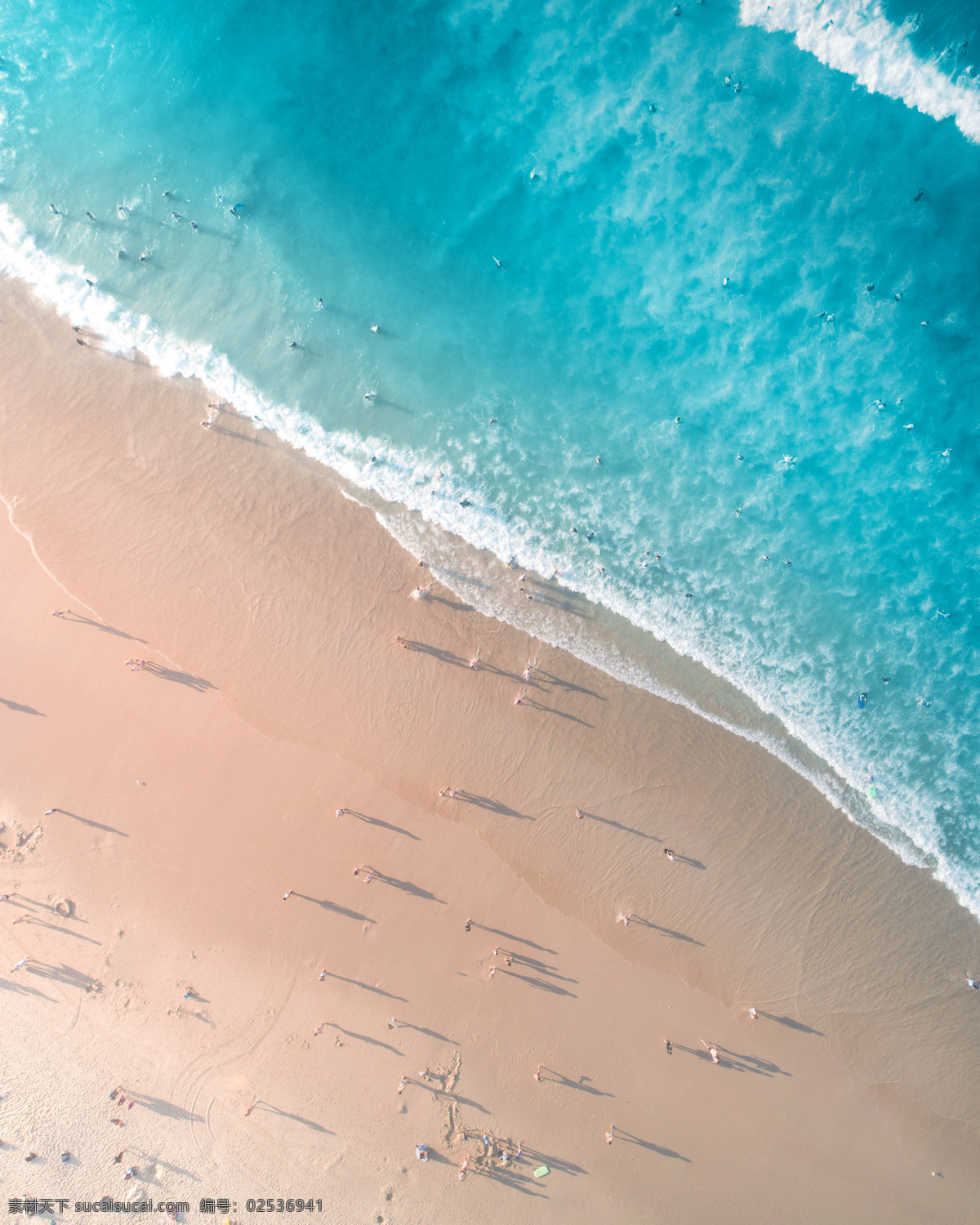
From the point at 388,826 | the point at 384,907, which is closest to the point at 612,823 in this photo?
the point at 388,826

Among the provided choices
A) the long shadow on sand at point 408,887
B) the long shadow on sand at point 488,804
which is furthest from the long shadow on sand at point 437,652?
the long shadow on sand at point 408,887

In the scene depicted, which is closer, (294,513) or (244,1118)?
(244,1118)

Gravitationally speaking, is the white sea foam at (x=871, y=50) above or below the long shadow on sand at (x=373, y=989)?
above

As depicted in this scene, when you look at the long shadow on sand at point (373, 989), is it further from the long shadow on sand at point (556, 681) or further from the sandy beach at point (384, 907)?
the long shadow on sand at point (556, 681)

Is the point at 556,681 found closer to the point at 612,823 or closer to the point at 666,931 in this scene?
the point at 612,823

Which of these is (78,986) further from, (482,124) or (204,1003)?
(482,124)

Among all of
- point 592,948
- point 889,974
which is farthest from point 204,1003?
point 889,974
